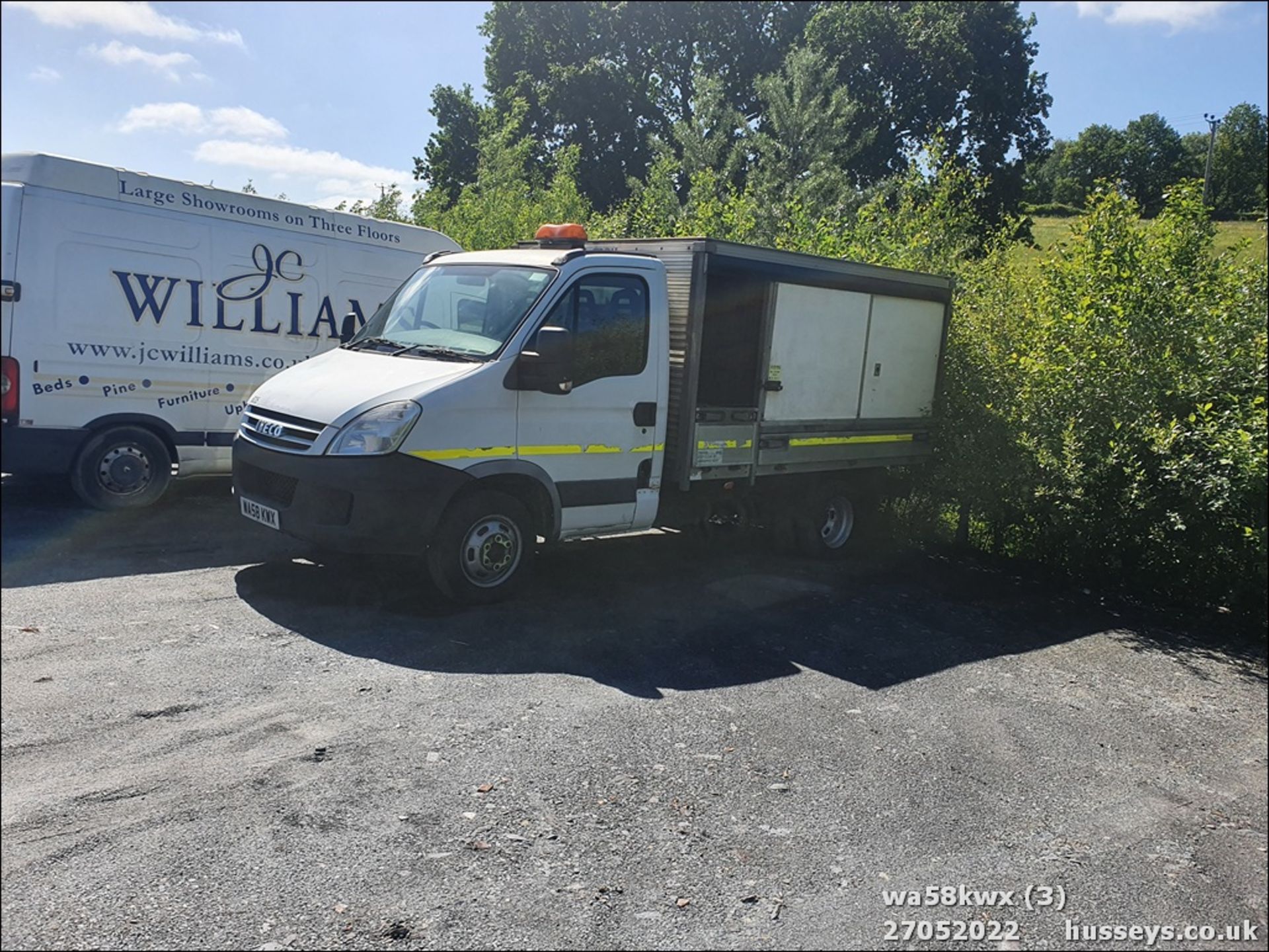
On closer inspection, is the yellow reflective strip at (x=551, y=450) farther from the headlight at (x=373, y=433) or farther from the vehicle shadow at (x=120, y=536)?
the vehicle shadow at (x=120, y=536)

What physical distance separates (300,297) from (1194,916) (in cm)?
913

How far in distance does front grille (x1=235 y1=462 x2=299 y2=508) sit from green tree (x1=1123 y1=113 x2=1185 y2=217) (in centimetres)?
817

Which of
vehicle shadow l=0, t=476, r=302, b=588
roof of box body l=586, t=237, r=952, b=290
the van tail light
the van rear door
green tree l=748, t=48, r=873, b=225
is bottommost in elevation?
vehicle shadow l=0, t=476, r=302, b=588

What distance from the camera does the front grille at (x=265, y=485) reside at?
6590 mm

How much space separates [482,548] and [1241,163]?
1979 centimetres

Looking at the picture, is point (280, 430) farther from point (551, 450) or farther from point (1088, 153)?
point (1088, 153)

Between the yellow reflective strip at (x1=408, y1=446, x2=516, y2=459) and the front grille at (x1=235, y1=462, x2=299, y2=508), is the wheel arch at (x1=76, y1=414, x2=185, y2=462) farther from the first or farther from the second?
the yellow reflective strip at (x1=408, y1=446, x2=516, y2=459)

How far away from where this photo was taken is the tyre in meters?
9.62

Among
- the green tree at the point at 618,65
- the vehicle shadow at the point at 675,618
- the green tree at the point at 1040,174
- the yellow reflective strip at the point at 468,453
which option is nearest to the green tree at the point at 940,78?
the green tree at the point at 1040,174

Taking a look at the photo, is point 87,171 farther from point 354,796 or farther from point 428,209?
point 428,209

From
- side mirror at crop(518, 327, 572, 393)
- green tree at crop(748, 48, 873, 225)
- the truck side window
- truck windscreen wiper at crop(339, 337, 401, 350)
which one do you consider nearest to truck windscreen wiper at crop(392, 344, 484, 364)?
truck windscreen wiper at crop(339, 337, 401, 350)

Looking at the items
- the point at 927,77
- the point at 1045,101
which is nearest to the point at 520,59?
the point at 927,77

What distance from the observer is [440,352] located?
7043 mm

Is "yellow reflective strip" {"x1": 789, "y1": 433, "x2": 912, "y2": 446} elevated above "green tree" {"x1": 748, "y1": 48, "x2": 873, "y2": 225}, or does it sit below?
below
